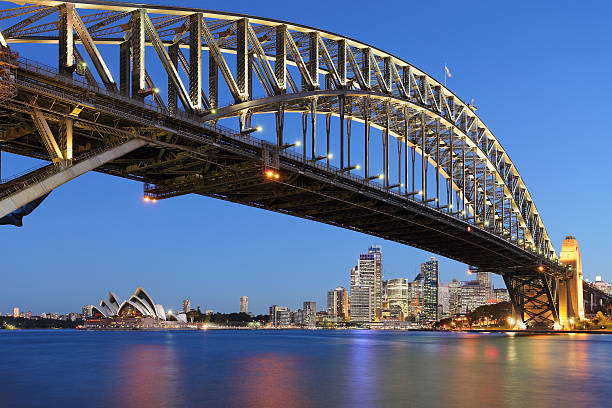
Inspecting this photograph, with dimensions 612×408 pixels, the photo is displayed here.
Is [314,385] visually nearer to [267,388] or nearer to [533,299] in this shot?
[267,388]

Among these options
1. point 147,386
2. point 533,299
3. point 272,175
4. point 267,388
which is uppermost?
point 272,175

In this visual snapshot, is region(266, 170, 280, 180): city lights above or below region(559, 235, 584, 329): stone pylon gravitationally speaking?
above

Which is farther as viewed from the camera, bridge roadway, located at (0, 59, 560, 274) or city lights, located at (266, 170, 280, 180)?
city lights, located at (266, 170, 280, 180)

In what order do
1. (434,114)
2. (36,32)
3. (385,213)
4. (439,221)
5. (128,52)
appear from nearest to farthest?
(36,32)
(128,52)
(385,213)
(439,221)
(434,114)

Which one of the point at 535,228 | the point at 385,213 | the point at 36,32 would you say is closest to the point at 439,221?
the point at 385,213

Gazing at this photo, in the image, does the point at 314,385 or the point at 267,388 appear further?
the point at 314,385

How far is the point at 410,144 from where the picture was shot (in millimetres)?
74375

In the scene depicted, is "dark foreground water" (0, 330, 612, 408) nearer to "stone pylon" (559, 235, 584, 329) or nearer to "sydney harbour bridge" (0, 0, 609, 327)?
"sydney harbour bridge" (0, 0, 609, 327)

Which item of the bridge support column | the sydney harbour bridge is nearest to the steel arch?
the sydney harbour bridge

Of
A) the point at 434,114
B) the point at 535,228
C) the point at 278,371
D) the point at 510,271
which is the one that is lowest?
the point at 278,371

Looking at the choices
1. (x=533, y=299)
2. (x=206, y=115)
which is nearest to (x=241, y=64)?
(x=206, y=115)

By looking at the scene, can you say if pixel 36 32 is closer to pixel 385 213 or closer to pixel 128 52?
pixel 128 52

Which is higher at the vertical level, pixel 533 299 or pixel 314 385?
pixel 533 299

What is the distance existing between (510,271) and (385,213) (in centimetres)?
5518
